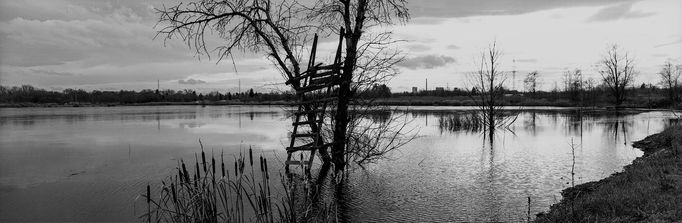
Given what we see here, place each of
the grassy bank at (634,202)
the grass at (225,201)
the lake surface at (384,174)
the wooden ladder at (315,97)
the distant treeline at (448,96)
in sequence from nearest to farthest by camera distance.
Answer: the grass at (225,201)
the grassy bank at (634,202)
the lake surface at (384,174)
the wooden ladder at (315,97)
the distant treeline at (448,96)

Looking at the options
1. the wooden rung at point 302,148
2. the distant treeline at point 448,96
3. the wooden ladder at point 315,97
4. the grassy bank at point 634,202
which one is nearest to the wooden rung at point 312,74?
the wooden ladder at point 315,97

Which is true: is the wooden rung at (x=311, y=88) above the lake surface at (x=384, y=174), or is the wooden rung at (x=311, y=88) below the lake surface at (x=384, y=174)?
above

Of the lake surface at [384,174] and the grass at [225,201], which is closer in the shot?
the grass at [225,201]

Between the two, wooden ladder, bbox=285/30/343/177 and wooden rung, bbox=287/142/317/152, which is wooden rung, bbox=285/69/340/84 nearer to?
wooden ladder, bbox=285/30/343/177

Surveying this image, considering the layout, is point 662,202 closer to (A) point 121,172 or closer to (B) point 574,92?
(A) point 121,172

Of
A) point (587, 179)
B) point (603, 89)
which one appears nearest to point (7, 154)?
point (587, 179)

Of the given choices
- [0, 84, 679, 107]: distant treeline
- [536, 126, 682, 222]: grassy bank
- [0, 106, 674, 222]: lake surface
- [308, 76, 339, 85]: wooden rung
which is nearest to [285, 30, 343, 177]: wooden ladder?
[308, 76, 339, 85]: wooden rung

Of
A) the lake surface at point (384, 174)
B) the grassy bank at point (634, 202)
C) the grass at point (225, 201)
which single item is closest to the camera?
the grass at point (225, 201)

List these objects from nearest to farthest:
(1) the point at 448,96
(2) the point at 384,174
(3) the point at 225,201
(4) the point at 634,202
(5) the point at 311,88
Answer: (3) the point at 225,201 < (4) the point at 634,202 < (5) the point at 311,88 < (2) the point at 384,174 < (1) the point at 448,96

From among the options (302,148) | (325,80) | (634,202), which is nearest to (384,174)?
(302,148)

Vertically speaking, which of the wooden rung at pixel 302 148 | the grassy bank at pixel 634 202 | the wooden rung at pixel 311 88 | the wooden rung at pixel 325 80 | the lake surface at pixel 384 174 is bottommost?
the lake surface at pixel 384 174

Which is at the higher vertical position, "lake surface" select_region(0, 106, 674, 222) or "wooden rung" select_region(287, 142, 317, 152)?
"wooden rung" select_region(287, 142, 317, 152)

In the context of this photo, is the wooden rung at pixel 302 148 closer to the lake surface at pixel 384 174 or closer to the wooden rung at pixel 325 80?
the lake surface at pixel 384 174

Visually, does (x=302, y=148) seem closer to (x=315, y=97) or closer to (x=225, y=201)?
(x=315, y=97)
